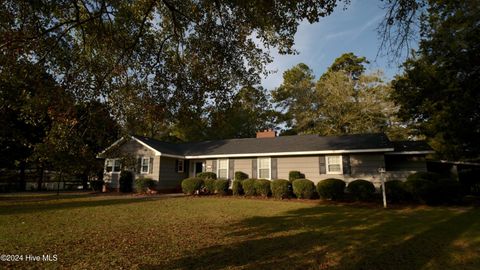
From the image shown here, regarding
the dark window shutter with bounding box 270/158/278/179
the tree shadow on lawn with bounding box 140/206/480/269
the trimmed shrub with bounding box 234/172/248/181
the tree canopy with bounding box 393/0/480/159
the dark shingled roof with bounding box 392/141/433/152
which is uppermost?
the tree canopy with bounding box 393/0/480/159

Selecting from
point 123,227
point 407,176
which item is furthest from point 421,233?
point 407,176

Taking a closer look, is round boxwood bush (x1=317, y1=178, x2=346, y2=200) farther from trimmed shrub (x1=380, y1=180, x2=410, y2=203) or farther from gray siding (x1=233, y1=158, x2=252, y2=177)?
gray siding (x1=233, y1=158, x2=252, y2=177)

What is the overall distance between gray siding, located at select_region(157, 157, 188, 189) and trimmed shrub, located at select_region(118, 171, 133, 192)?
2.69 meters

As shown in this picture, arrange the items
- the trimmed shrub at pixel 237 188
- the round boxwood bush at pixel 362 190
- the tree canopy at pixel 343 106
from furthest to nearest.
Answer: the tree canopy at pixel 343 106, the trimmed shrub at pixel 237 188, the round boxwood bush at pixel 362 190

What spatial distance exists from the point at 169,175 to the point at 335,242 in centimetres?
1783

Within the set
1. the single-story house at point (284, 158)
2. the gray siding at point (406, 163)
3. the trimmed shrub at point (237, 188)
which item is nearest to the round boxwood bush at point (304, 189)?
the single-story house at point (284, 158)

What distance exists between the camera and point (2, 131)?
23.8 feet

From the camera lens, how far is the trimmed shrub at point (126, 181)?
22.6 m

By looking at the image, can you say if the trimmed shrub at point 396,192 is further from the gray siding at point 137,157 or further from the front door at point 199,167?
the gray siding at point 137,157

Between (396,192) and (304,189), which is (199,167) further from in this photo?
(396,192)

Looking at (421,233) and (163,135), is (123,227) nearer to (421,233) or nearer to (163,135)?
(421,233)

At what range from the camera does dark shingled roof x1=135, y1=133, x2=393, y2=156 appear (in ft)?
62.4

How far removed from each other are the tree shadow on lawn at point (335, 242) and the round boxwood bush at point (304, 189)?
19.0 ft

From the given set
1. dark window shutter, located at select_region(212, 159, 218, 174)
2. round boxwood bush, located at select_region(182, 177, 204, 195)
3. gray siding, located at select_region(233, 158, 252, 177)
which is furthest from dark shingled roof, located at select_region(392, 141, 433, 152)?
round boxwood bush, located at select_region(182, 177, 204, 195)
